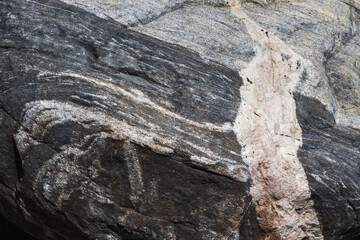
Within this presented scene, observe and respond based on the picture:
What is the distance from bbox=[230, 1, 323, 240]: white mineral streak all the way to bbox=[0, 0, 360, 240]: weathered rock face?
13mm

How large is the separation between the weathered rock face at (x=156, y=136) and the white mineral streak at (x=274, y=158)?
13 millimetres

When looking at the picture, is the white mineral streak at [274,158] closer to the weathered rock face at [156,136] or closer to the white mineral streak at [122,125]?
the weathered rock face at [156,136]

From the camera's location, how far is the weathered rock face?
5.33 m

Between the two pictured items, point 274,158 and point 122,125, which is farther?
point 274,158

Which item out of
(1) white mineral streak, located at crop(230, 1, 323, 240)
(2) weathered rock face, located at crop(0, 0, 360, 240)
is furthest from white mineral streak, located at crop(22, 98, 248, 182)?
(1) white mineral streak, located at crop(230, 1, 323, 240)

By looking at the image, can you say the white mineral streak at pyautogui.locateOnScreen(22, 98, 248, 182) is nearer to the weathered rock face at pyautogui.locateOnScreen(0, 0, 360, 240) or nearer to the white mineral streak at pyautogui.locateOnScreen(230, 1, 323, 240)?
the weathered rock face at pyautogui.locateOnScreen(0, 0, 360, 240)

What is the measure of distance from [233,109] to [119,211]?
57.8 inches

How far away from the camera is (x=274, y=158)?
5594 millimetres

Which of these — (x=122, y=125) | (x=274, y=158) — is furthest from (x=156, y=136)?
(x=274, y=158)

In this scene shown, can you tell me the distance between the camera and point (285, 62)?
645 cm

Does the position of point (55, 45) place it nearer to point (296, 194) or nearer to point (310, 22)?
point (296, 194)

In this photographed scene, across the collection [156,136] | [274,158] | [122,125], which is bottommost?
[274,158]

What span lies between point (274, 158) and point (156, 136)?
120 centimetres

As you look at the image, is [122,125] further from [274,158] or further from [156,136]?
[274,158]
